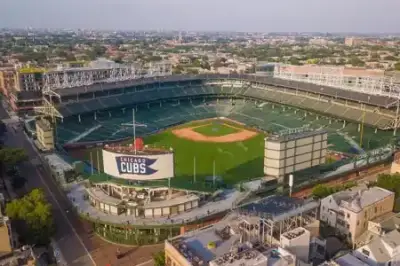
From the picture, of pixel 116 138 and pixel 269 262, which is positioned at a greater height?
pixel 269 262

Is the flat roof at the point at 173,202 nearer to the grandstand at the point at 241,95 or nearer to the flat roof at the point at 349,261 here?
the flat roof at the point at 349,261

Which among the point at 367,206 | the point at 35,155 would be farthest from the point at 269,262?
the point at 35,155

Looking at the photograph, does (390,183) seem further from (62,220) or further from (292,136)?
(62,220)

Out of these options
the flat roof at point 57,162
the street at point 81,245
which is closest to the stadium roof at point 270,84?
the flat roof at point 57,162

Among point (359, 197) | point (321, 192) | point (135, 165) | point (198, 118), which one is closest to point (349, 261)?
point (359, 197)

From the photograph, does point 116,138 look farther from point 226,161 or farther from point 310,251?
point 310,251

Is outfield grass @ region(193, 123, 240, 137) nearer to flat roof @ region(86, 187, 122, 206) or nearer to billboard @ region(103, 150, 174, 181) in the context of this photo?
flat roof @ region(86, 187, 122, 206)
